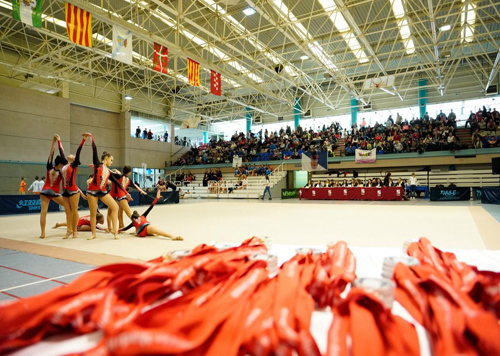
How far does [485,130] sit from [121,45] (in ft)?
76.0

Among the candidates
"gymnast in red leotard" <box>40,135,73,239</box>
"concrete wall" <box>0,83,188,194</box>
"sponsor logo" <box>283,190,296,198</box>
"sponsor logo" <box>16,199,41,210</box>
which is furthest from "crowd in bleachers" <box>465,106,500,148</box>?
"concrete wall" <box>0,83,188,194</box>

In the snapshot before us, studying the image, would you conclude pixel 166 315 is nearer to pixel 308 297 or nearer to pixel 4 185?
pixel 308 297

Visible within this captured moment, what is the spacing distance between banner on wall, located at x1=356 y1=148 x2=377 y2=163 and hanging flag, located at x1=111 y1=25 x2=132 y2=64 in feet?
Answer: 59.5

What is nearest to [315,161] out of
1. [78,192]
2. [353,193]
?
[353,193]

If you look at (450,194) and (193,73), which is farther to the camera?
(450,194)

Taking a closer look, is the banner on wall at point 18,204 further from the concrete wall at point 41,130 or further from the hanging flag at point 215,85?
the hanging flag at point 215,85

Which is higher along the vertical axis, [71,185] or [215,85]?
[215,85]

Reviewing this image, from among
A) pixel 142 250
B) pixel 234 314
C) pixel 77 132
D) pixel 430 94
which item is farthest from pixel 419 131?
pixel 77 132

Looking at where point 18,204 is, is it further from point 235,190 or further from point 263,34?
point 263,34

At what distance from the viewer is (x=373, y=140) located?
23.6 metres

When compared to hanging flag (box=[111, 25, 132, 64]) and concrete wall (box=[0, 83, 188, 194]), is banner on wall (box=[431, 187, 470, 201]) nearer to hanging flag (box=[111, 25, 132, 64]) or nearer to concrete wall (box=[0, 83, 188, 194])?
hanging flag (box=[111, 25, 132, 64])

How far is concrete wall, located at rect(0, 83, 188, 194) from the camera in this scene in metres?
19.2

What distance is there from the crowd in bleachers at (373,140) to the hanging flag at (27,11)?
19891 mm

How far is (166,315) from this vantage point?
3.87 feet
